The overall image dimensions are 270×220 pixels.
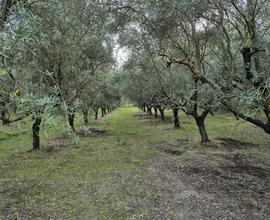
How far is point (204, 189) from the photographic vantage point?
36.9ft

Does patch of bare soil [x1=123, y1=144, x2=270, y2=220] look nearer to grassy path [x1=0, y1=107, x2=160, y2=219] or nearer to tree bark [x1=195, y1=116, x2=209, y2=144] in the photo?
grassy path [x1=0, y1=107, x2=160, y2=219]

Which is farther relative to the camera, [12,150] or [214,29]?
[12,150]

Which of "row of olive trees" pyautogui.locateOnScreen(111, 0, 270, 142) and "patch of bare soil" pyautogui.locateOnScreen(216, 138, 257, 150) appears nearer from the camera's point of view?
"row of olive trees" pyautogui.locateOnScreen(111, 0, 270, 142)

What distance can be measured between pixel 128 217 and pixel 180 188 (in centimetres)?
321

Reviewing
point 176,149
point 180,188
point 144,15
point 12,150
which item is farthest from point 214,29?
point 12,150

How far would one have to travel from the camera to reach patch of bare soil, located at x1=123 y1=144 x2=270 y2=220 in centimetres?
912

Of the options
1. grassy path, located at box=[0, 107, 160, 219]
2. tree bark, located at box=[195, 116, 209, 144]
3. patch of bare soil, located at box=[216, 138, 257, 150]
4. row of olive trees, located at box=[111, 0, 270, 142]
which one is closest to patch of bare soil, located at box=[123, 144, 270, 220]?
grassy path, located at box=[0, 107, 160, 219]

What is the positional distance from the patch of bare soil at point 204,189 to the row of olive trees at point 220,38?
2559 mm

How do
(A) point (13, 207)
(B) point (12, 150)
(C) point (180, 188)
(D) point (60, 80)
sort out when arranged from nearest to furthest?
1. (A) point (13, 207)
2. (C) point (180, 188)
3. (D) point (60, 80)
4. (B) point (12, 150)

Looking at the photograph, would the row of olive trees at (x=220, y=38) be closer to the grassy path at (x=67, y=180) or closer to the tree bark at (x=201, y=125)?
the tree bark at (x=201, y=125)

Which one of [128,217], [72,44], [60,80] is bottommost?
[128,217]

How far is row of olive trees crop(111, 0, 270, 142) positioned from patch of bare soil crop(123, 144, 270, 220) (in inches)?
101

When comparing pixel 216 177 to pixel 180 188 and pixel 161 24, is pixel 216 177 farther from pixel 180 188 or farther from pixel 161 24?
pixel 161 24

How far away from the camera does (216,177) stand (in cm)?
1272
